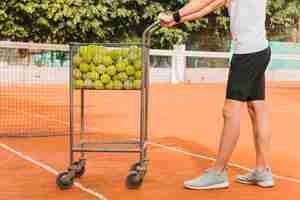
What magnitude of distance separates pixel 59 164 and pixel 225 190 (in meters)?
2.21

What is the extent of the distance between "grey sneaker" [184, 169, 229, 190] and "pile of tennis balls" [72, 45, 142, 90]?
41.1 inches

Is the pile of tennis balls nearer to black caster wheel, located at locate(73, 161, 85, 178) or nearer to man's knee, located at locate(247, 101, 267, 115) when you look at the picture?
black caster wheel, located at locate(73, 161, 85, 178)

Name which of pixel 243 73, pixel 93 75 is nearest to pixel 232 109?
pixel 243 73

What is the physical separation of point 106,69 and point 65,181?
112 cm

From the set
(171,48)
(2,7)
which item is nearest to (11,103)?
(2,7)

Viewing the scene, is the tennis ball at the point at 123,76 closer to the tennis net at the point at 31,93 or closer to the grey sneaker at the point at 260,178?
the grey sneaker at the point at 260,178

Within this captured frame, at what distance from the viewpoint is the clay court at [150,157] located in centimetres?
605

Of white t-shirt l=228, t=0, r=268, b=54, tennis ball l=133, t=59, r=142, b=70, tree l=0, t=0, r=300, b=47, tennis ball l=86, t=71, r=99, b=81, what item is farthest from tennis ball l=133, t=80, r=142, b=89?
tree l=0, t=0, r=300, b=47

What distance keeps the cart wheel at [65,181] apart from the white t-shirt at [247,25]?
194 cm

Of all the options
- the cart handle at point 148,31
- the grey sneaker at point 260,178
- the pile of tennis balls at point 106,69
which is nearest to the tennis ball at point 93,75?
the pile of tennis balls at point 106,69

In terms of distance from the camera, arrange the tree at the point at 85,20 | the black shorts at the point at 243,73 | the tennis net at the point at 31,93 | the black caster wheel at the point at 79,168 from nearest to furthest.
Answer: the black shorts at the point at 243,73 < the black caster wheel at the point at 79,168 < the tennis net at the point at 31,93 < the tree at the point at 85,20

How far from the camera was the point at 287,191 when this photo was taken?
6.23m

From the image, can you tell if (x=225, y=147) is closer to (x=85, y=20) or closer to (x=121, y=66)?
(x=121, y=66)

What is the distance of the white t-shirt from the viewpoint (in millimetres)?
6086
